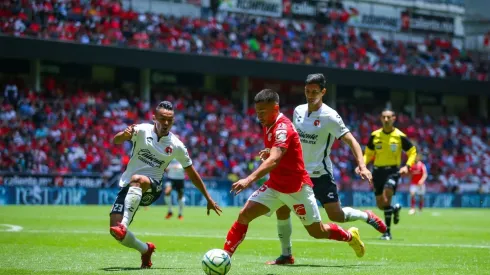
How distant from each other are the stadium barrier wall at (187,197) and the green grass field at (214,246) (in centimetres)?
1316

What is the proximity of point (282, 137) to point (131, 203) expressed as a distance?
2.64 meters

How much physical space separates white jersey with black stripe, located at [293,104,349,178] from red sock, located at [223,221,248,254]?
9.91ft

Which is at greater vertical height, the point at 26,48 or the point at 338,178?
the point at 26,48

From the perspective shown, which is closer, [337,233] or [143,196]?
[337,233]

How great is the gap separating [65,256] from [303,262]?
12.3 feet

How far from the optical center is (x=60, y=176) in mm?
38781

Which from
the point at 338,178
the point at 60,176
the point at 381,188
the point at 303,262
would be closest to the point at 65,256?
the point at 303,262

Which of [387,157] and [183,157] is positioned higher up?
[183,157]

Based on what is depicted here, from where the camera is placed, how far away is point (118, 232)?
1197 cm

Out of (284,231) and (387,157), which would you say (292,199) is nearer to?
(284,231)

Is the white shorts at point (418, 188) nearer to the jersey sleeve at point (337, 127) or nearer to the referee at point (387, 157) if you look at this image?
the referee at point (387, 157)

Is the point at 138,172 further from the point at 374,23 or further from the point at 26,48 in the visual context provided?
the point at 374,23

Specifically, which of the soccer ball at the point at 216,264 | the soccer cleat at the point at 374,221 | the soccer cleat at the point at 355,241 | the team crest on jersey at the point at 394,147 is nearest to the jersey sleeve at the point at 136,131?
the soccer ball at the point at 216,264

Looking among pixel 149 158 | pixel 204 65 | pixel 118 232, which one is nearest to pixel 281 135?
pixel 149 158
